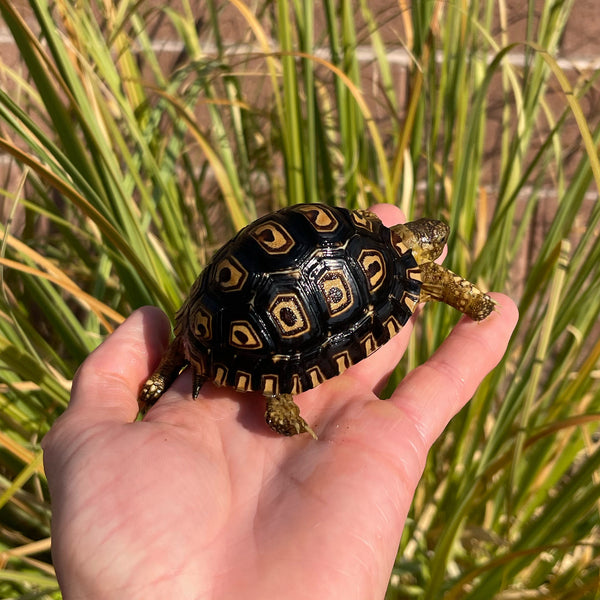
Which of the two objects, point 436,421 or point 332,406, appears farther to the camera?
point 332,406

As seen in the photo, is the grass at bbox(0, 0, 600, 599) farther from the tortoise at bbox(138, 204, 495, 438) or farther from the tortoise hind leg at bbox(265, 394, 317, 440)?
the tortoise hind leg at bbox(265, 394, 317, 440)

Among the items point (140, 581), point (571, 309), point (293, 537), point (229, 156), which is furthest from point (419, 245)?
point (140, 581)

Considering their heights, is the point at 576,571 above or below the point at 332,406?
below

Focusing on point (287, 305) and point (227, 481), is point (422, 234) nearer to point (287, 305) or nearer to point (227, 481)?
point (287, 305)

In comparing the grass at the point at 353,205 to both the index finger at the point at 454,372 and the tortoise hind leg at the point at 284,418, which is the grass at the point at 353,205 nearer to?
the index finger at the point at 454,372

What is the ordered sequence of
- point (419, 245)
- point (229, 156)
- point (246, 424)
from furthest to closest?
point (229, 156) < point (419, 245) < point (246, 424)

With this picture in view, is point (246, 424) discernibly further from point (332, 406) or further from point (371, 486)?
point (371, 486)

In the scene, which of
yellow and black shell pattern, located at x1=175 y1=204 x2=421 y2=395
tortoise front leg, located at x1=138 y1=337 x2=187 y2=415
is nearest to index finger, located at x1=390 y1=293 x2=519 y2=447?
yellow and black shell pattern, located at x1=175 y1=204 x2=421 y2=395
